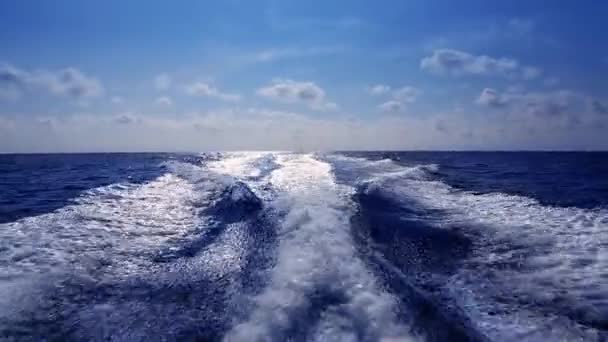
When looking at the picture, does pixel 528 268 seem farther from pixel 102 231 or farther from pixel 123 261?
pixel 102 231

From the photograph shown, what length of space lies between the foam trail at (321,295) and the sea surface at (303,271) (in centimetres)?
2

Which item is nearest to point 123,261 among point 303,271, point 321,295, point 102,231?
point 102,231

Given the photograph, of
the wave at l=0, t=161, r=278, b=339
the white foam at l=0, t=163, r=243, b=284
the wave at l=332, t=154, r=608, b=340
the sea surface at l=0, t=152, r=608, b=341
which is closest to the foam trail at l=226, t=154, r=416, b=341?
the sea surface at l=0, t=152, r=608, b=341

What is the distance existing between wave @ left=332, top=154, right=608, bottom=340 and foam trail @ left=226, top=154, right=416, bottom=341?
994 millimetres

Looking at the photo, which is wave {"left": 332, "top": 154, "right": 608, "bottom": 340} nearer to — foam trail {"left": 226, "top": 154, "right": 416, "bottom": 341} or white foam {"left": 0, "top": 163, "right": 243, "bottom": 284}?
foam trail {"left": 226, "top": 154, "right": 416, "bottom": 341}

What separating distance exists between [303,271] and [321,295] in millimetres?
598

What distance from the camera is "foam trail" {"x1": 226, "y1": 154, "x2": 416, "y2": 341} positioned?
3.18m

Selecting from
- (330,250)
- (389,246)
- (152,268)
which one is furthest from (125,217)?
(389,246)

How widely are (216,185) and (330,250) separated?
7668mm

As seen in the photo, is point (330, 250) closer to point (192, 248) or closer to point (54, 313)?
point (192, 248)

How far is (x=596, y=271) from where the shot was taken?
4570 mm

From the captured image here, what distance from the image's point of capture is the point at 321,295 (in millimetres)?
3752

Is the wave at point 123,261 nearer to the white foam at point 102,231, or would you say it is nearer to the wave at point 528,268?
the white foam at point 102,231

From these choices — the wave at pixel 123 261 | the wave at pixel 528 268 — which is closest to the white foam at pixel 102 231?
the wave at pixel 123 261
